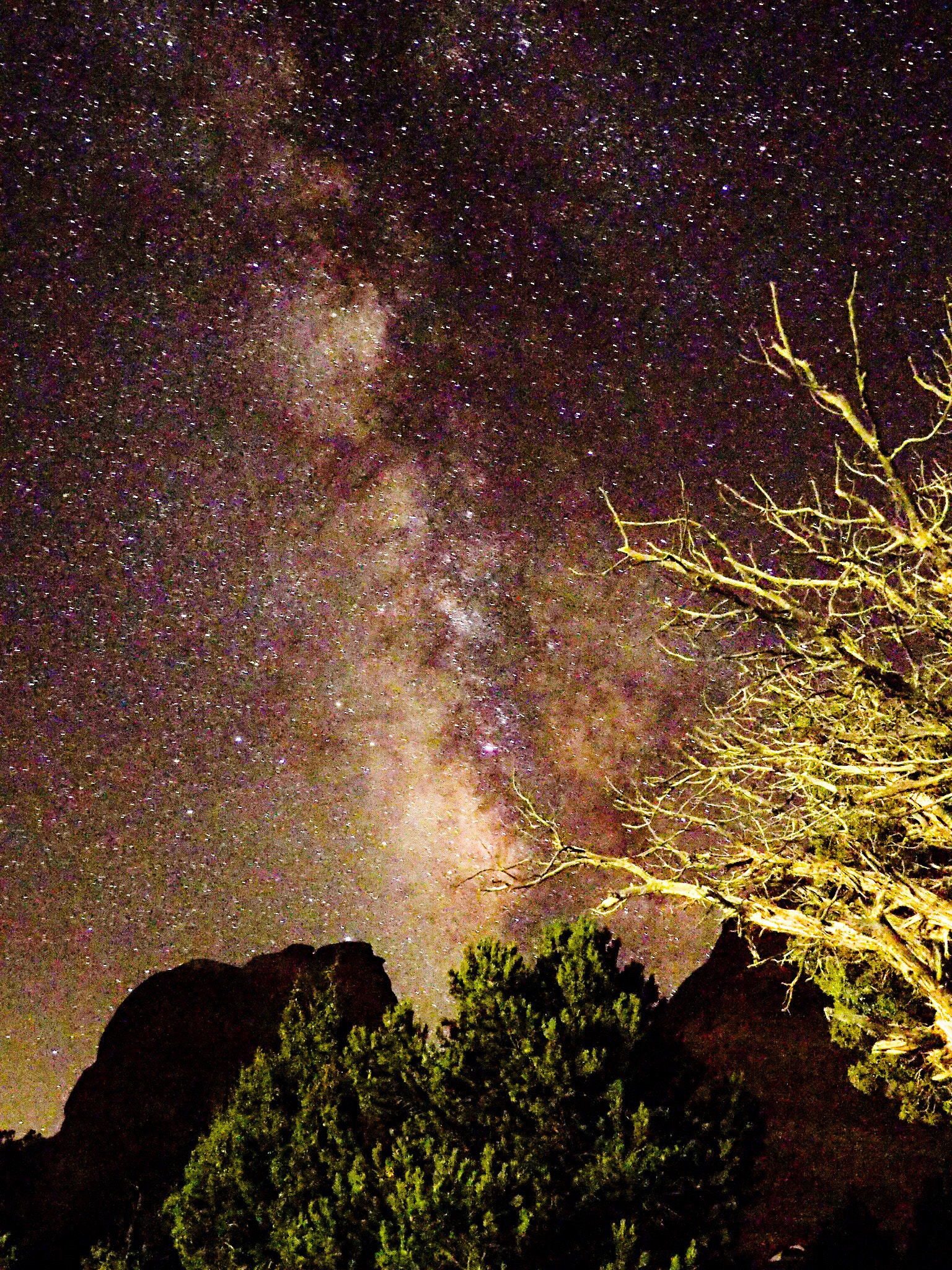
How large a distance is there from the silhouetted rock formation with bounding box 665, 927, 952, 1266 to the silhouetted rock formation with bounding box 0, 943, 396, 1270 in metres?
14.5

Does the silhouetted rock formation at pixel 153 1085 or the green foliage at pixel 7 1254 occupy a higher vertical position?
the green foliage at pixel 7 1254

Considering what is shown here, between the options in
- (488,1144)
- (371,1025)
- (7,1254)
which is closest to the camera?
(488,1144)

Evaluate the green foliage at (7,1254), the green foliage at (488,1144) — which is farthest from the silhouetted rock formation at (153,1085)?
the green foliage at (488,1144)

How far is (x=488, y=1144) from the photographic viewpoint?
A: 10758 mm

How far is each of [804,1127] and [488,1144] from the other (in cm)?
1156

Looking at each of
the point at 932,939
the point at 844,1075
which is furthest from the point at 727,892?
the point at 844,1075

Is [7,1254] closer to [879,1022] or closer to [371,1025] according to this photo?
[371,1025]

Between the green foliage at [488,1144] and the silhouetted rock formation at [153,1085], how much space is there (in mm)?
17637

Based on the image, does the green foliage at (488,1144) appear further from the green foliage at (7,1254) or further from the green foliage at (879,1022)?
the green foliage at (7,1254)

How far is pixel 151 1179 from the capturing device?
31.9 metres

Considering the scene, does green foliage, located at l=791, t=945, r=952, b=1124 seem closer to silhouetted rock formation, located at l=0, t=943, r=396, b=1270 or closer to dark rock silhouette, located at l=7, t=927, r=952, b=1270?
dark rock silhouette, located at l=7, t=927, r=952, b=1270

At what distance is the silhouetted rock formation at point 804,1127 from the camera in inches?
656

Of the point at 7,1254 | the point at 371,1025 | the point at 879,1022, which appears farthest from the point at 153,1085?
the point at 879,1022

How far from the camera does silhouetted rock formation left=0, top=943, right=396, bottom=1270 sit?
32625 millimetres
